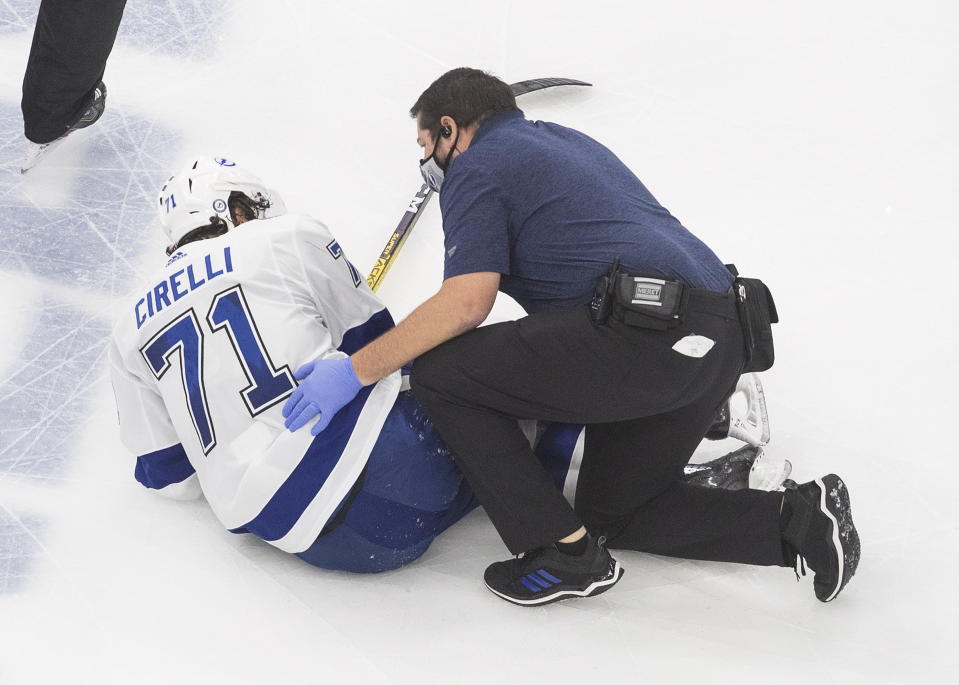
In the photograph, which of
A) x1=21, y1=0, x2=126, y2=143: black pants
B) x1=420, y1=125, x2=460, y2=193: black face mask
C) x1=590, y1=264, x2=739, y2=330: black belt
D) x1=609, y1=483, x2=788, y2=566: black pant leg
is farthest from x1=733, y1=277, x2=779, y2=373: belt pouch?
x1=21, y1=0, x2=126, y2=143: black pants

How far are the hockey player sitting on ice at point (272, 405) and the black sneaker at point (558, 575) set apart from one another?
5.8 inches

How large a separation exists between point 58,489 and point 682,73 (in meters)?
2.31

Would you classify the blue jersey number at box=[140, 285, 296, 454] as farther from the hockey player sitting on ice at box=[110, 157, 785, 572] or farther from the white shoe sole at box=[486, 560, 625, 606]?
the white shoe sole at box=[486, 560, 625, 606]

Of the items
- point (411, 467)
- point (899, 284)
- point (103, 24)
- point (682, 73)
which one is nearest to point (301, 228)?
point (411, 467)

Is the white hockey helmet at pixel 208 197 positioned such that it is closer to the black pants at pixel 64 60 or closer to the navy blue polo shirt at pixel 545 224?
the navy blue polo shirt at pixel 545 224

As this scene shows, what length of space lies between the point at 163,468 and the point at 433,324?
2.26 feet

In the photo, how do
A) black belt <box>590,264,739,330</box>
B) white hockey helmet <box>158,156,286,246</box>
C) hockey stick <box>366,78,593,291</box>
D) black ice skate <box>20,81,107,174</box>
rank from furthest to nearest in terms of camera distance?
black ice skate <box>20,81,107,174</box> < hockey stick <box>366,78,593,291</box> < white hockey helmet <box>158,156,286,246</box> < black belt <box>590,264,739,330</box>

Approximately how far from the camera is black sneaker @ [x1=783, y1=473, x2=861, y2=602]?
85.4 inches

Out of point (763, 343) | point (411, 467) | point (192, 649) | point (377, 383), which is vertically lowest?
point (192, 649)

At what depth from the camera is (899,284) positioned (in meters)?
3.07

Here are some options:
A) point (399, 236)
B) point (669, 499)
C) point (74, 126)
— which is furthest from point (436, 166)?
point (74, 126)

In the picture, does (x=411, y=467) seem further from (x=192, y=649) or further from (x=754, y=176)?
(x=754, y=176)

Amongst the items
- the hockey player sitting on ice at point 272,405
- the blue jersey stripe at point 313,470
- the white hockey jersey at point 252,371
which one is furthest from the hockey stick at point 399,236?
the blue jersey stripe at point 313,470

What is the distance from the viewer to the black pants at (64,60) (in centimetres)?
309
